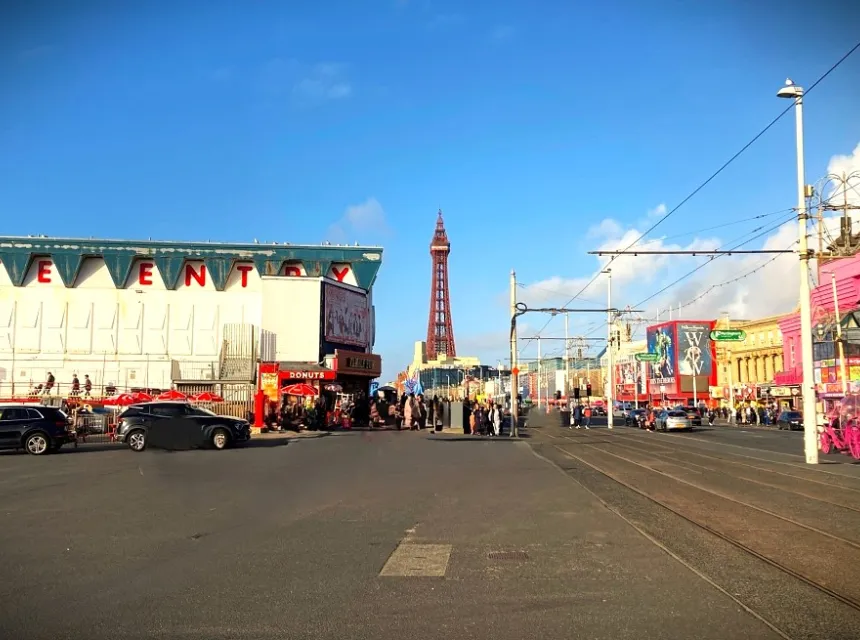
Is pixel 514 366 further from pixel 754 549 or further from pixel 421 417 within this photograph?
pixel 754 549

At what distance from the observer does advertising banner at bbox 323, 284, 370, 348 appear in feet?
193

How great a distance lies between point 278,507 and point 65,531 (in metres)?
3.07

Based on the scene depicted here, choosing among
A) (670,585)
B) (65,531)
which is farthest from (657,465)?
(65,531)

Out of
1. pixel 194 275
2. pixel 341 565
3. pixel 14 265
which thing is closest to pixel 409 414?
pixel 194 275

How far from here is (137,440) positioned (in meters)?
23.9

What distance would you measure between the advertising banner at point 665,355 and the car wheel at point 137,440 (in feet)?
269

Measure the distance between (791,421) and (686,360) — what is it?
4969 centimetres

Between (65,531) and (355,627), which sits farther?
(65,531)

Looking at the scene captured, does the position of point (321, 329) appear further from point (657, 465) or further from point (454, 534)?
point (454, 534)

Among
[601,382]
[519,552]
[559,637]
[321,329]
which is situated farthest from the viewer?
[601,382]

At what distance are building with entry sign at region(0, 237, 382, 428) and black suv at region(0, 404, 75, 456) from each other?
33.9 metres

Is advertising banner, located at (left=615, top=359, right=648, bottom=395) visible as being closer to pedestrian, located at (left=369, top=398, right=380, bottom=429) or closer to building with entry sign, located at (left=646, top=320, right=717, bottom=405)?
building with entry sign, located at (left=646, top=320, right=717, bottom=405)

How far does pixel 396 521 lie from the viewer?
1015 cm

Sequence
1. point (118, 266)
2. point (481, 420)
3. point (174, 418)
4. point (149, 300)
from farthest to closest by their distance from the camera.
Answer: point (118, 266)
point (149, 300)
point (481, 420)
point (174, 418)
